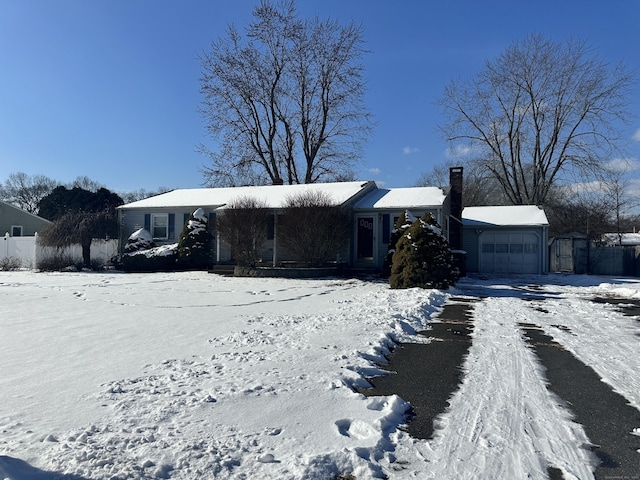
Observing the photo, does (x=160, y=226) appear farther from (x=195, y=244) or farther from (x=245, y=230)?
(x=245, y=230)

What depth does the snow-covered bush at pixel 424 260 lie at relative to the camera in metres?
14.1

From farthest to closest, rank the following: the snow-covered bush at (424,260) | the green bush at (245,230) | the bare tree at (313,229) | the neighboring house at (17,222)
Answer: the neighboring house at (17,222) < the green bush at (245,230) < the bare tree at (313,229) < the snow-covered bush at (424,260)

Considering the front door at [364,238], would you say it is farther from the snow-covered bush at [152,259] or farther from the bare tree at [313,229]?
the snow-covered bush at [152,259]

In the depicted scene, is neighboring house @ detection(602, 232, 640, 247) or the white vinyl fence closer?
the white vinyl fence

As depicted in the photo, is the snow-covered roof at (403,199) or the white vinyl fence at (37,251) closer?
the snow-covered roof at (403,199)

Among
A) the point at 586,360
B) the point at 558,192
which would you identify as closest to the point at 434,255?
the point at 586,360

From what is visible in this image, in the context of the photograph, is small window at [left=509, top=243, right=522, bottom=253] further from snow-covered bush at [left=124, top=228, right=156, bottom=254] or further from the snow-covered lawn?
snow-covered bush at [left=124, top=228, right=156, bottom=254]

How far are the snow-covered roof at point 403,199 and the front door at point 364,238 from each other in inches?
31.1

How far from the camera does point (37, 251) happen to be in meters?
22.3

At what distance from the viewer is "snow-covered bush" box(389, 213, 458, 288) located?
14078 millimetres

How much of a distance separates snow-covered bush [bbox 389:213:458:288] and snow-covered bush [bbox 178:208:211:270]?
32.1ft

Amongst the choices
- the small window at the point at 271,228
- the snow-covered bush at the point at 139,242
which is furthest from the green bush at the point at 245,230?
the snow-covered bush at the point at 139,242

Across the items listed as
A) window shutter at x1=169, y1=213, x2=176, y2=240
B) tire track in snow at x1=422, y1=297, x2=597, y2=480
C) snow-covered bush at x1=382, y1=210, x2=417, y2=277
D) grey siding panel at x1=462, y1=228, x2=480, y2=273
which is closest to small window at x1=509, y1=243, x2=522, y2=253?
grey siding panel at x1=462, y1=228, x2=480, y2=273

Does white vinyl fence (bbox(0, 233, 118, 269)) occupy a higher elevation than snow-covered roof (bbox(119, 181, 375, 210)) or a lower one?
lower
